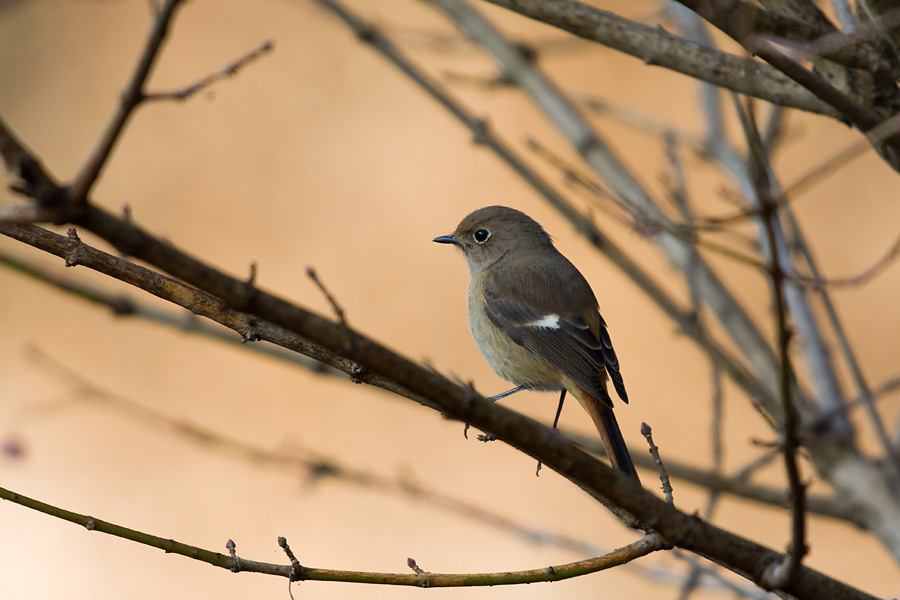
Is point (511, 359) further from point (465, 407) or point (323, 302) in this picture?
point (323, 302)

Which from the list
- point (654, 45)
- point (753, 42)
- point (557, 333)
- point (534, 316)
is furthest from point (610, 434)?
point (753, 42)

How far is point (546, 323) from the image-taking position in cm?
308

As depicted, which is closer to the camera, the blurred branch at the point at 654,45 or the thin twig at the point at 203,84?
the thin twig at the point at 203,84

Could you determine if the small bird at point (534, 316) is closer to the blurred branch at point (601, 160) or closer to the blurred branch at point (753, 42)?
the blurred branch at point (601, 160)

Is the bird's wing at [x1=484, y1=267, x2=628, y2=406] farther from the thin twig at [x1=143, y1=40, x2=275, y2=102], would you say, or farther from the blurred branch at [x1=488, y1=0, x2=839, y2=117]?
the thin twig at [x1=143, y1=40, x2=275, y2=102]

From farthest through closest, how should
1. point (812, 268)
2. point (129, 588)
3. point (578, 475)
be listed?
1. point (129, 588)
2. point (812, 268)
3. point (578, 475)

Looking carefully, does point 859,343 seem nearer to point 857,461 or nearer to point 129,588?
point 857,461

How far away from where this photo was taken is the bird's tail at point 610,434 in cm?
242

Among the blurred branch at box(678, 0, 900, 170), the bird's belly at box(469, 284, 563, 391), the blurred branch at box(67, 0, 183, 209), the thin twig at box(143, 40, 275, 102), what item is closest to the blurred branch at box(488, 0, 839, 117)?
the blurred branch at box(678, 0, 900, 170)

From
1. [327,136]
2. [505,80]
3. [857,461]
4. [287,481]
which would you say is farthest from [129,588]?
[857,461]

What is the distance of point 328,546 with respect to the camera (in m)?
4.90

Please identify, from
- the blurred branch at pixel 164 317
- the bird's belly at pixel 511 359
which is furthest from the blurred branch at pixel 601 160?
the blurred branch at pixel 164 317

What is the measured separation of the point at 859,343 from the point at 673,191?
254 cm

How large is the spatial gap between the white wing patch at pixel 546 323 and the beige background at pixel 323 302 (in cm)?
141
